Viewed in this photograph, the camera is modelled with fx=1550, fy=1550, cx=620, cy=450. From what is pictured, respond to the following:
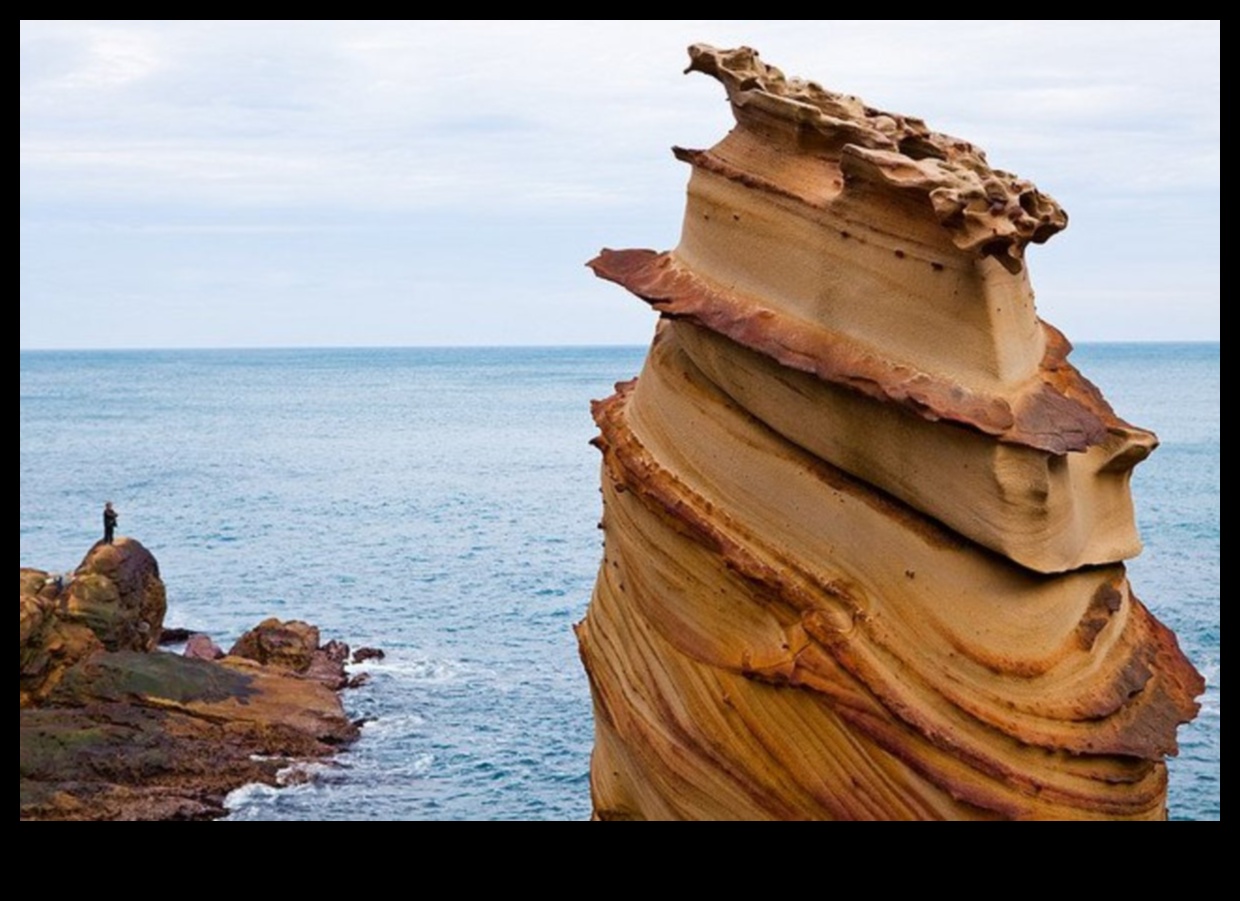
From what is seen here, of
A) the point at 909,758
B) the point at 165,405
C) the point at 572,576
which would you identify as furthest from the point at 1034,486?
the point at 165,405

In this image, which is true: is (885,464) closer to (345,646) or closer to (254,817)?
(254,817)

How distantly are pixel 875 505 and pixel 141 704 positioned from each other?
1414cm

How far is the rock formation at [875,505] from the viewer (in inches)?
241

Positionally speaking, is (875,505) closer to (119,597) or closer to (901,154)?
(901,154)

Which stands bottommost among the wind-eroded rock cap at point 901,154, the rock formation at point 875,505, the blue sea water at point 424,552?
the blue sea water at point 424,552

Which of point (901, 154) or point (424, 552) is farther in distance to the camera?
point (424, 552)

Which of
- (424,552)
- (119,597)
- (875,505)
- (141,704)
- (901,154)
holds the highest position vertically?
(901,154)

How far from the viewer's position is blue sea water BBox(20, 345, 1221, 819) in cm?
1753

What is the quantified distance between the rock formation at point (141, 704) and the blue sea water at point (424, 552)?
2.07ft

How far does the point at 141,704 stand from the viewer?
18469 mm

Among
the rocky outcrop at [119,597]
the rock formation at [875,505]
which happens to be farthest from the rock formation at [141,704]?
the rock formation at [875,505]

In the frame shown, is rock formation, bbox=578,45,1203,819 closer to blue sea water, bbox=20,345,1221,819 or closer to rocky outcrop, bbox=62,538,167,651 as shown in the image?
blue sea water, bbox=20,345,1221,819

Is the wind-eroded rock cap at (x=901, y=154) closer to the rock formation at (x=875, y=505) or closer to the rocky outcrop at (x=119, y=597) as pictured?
the rock formation at (x=875, y=505)

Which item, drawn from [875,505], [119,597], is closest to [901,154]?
[875,505]
